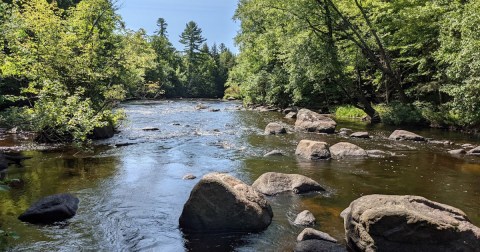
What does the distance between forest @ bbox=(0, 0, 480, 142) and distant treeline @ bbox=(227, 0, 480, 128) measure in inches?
3.7

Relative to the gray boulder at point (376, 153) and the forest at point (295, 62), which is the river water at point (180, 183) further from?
the forest at point (295, 62)

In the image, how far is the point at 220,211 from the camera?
874 cm

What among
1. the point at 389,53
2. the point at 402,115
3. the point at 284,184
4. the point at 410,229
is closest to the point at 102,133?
the point at 284,184

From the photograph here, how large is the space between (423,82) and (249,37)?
26.4m

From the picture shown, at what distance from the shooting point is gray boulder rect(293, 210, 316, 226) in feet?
29.5

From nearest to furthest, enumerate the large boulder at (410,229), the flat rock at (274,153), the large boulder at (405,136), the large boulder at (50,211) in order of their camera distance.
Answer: the large boulder at (410,229) → the large boulder at (50,211) → the flat rock at (274,153) → the large boulder at (405,136)

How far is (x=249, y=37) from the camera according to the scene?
50938 mm

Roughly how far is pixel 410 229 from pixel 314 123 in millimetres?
18670

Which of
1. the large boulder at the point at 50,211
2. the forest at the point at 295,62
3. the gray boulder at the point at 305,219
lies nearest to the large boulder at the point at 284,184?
the gray boulder at the point at 305,219

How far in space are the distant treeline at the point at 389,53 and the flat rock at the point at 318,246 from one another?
16139mm

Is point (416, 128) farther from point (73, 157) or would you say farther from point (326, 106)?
point (73, 157)

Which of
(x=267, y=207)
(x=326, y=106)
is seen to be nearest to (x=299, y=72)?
(x=326, y=106)

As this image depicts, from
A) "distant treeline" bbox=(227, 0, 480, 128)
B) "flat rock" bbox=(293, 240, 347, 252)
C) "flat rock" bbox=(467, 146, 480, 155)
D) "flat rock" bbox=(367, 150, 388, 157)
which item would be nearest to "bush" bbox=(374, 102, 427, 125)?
"distant treeline" bbox=(227, 0, 480, 128)

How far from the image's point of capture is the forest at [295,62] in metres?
16.3
